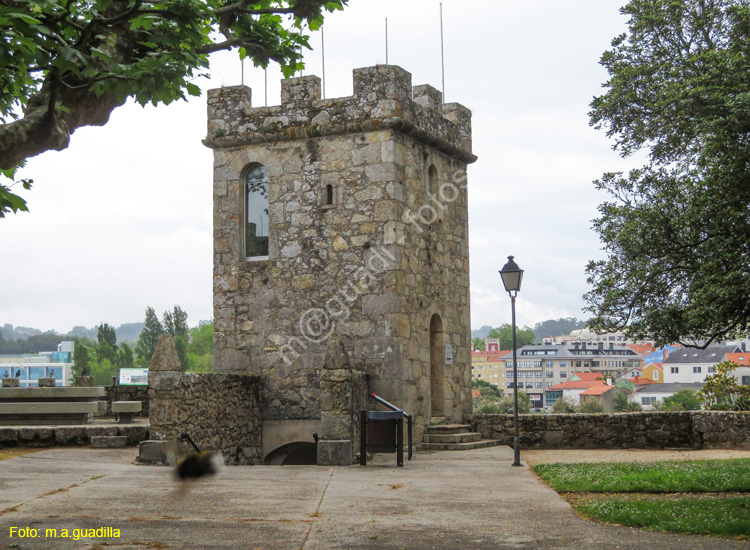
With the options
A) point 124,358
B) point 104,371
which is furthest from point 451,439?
point 104,371

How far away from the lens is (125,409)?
722 inches

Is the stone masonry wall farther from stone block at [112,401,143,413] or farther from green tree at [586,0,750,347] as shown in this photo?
green tree at [586,0,750,347]

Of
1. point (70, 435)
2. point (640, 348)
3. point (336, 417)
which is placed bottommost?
point (70, 435)

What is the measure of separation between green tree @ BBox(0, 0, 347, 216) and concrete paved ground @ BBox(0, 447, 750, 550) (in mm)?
2756

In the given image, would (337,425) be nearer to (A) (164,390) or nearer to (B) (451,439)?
(A) (164,390)

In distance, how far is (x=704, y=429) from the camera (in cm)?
1752

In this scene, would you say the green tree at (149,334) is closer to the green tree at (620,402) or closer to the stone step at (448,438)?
the green tree at (620,402)

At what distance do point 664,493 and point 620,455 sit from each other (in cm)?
575

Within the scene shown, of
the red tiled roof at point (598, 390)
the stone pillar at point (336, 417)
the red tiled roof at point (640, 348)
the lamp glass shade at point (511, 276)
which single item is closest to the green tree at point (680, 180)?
the lamp glass shade at point (511, 276)

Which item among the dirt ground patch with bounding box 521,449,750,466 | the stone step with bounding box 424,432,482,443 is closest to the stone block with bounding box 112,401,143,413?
the stone step with bounding box 424,432,482,443

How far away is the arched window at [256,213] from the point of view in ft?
59.3

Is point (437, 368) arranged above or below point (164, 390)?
above

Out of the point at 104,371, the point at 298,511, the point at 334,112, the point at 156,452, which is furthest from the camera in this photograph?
the point at 104,371

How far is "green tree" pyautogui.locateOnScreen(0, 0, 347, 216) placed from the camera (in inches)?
261
